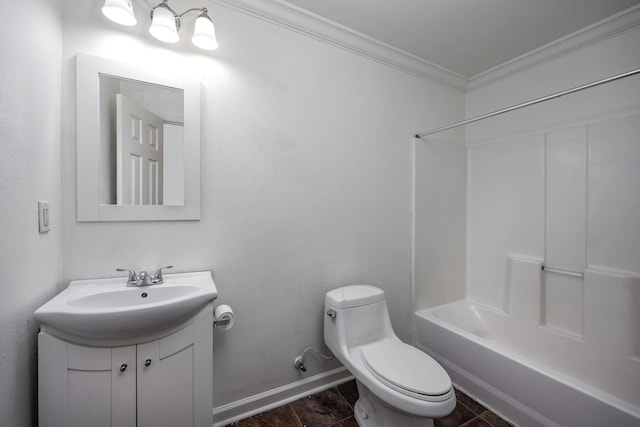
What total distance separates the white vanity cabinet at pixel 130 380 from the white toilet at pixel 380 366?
27.8 inches

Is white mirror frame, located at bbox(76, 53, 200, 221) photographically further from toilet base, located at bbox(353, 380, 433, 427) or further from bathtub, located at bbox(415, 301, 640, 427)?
bathtub, located at bbox(415, 301, 640, 427)

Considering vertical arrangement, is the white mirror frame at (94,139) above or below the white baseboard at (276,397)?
above

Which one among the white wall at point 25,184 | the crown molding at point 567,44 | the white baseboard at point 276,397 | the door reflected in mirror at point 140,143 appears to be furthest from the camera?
the crown molding at point 567,44

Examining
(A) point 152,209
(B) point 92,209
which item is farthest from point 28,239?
(A) point 152,209

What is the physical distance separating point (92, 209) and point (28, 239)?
281 mm

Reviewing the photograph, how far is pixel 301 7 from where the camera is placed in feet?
4.90

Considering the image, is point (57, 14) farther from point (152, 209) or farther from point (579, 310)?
point (579, 310)

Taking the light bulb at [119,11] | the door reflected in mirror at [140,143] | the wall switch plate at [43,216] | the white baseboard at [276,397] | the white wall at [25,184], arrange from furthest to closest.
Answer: the white baseboard at [276,397], the door reflected in mirror at [140,143], the light bulb at [119,11], the wall switch plate at [43,216], the white wall at [25,184]

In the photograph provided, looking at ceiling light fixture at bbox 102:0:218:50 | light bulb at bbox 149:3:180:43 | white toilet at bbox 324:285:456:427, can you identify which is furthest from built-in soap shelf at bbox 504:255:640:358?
light bulb at bbox 149:3:180:43

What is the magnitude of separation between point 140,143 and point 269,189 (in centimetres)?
66

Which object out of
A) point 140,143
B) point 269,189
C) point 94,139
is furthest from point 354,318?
point 94,139

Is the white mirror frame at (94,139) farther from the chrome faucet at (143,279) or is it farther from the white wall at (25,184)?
the chrome faucet at (143,279)

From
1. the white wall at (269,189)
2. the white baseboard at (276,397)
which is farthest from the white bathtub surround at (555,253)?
the white baseboard at (276,397)

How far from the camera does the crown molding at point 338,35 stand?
1424 mm
